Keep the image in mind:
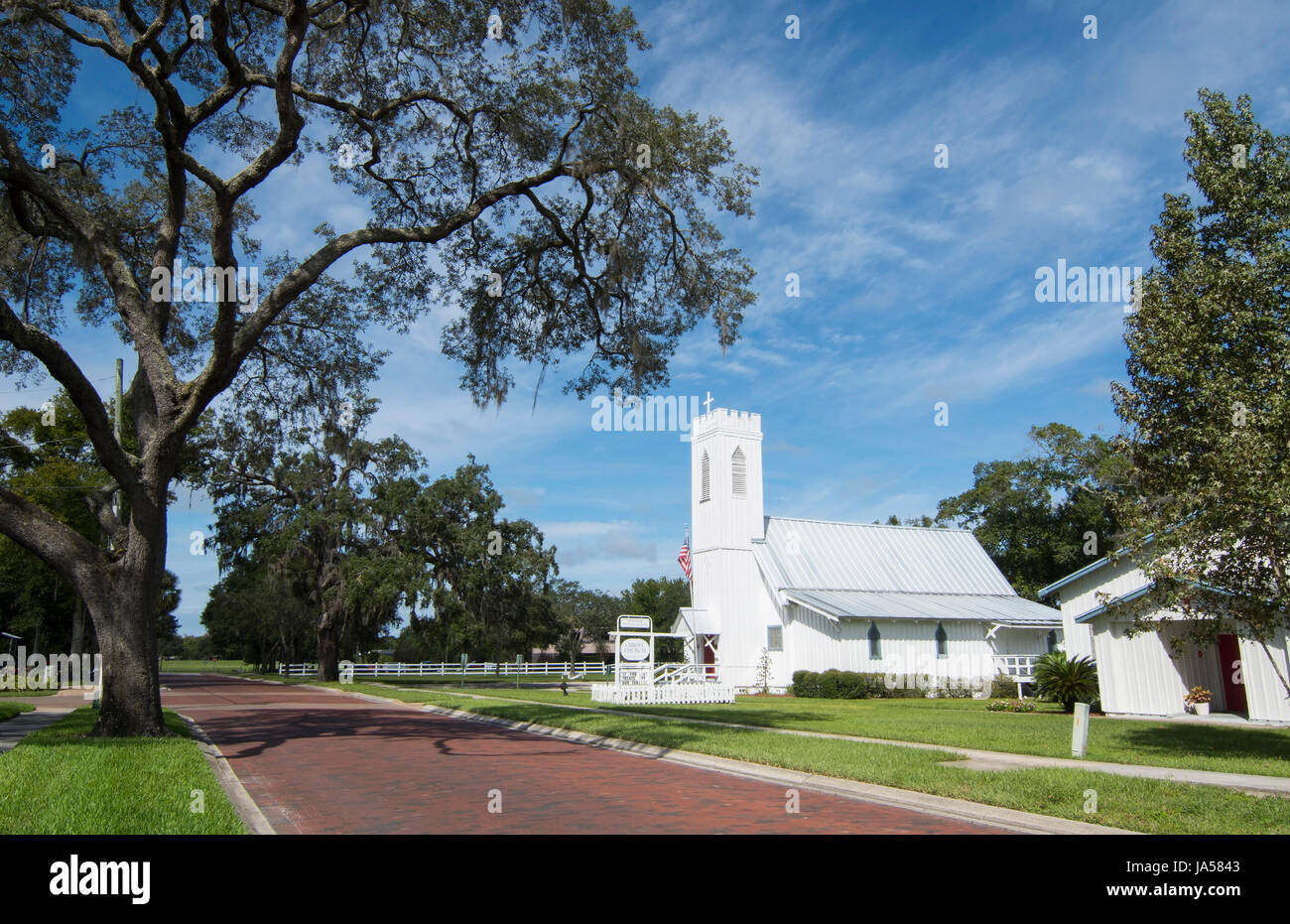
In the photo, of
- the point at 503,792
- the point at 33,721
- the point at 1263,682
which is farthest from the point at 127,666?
the point at 1263,682

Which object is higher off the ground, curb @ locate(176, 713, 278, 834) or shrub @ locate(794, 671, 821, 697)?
curb @ locate(176, 713, 278, 834)

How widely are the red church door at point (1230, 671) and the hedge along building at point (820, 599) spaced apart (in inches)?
474

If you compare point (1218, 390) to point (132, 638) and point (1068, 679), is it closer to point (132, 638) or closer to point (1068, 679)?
point (1068, 679)

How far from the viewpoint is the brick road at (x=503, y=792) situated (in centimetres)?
870

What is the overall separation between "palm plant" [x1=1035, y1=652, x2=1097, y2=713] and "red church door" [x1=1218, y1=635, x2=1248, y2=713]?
3.09 metres

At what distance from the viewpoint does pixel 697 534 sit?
129ft

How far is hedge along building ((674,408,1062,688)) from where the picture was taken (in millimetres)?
34688

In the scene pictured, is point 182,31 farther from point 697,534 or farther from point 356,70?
point 697,534

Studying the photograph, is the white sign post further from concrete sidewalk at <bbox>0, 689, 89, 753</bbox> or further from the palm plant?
concrete sidewalk at <bbox>0, 689, 89, 753</bbox>

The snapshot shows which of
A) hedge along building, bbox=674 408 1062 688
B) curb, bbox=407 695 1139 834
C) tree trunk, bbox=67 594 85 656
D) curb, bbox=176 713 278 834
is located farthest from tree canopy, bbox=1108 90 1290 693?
tree trunk, bbox=67 594 85 656

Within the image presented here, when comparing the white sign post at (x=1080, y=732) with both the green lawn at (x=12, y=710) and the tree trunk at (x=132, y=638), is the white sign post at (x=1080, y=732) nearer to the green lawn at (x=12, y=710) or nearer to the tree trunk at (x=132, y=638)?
the tree trunk at (x=132, y=638)

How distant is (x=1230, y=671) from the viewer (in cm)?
2173
